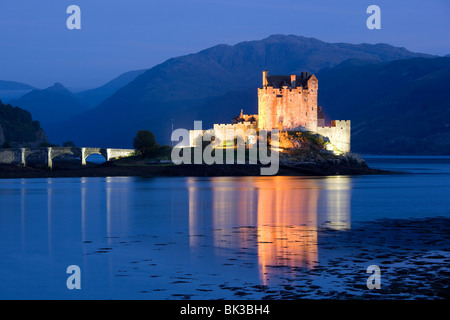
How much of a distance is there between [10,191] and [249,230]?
137ft

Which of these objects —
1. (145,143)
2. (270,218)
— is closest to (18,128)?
(145,143)

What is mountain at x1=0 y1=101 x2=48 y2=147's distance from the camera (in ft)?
529

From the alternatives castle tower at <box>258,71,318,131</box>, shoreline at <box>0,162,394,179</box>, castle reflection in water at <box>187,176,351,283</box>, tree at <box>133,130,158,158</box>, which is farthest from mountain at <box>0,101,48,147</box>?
castle reflection in water at <box>187,176,351,283</box>

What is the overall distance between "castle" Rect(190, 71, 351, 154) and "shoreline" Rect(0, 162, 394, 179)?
3.93 metres

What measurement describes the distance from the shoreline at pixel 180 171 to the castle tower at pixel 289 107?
7.60 metres

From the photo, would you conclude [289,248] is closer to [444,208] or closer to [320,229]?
[320,229]

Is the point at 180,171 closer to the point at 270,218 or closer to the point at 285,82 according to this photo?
the point at 285,82

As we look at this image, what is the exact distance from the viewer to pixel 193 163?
333ft

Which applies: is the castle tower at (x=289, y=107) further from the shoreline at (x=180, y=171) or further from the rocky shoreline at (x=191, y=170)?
the shoreline at (x=180, y=171)

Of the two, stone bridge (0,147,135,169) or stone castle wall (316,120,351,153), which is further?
stone castle wall (316,120,351,153)

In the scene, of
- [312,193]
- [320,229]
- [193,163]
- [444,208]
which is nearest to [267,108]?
→ [193,163]

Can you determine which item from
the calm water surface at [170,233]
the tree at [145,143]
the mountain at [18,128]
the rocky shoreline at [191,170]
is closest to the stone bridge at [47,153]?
the rocky shoreline at [191,170]

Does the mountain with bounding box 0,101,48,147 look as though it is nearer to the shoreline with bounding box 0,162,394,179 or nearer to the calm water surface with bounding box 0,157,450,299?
the shoreline with bounding box 0,162,394,179

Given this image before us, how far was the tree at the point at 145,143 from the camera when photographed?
103938 millimetres
